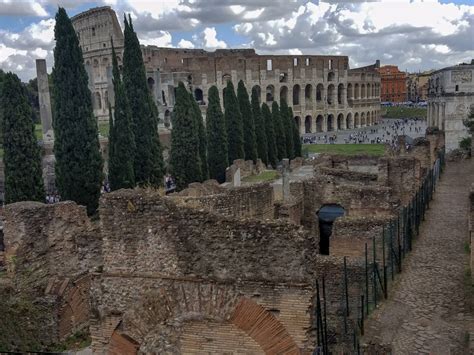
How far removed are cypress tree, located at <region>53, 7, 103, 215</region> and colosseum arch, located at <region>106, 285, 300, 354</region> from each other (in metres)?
15.3

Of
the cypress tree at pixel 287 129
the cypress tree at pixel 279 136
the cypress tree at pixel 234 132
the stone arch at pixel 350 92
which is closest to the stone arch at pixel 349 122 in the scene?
the stone arch at pixel 350 92

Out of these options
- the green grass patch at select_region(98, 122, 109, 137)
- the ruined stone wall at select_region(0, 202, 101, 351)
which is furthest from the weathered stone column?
the ruined stone wall at select_region(0, 202, 101, 351)

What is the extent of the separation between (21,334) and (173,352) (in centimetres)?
559

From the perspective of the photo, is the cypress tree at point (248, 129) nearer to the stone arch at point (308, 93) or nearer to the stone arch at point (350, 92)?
the stone arch at point (308, 93)

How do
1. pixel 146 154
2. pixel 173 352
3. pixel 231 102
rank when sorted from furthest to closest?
pixel 231 102, pixel 146 154, pixel 173 352

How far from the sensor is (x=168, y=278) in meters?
6.77

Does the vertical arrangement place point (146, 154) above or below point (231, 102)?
below

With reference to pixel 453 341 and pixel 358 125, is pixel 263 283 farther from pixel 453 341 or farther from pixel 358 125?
pixel 358 125

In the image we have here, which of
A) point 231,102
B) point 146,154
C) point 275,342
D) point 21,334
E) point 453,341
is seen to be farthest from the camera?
point 231,102

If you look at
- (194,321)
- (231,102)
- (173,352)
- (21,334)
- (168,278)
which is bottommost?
(21,334)

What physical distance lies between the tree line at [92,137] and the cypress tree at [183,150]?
0.05 meters

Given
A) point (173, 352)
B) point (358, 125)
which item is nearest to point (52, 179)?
point (173, 352)

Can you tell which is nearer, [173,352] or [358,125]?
[173,352]

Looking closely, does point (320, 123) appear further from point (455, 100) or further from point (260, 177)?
point (260, 177)
